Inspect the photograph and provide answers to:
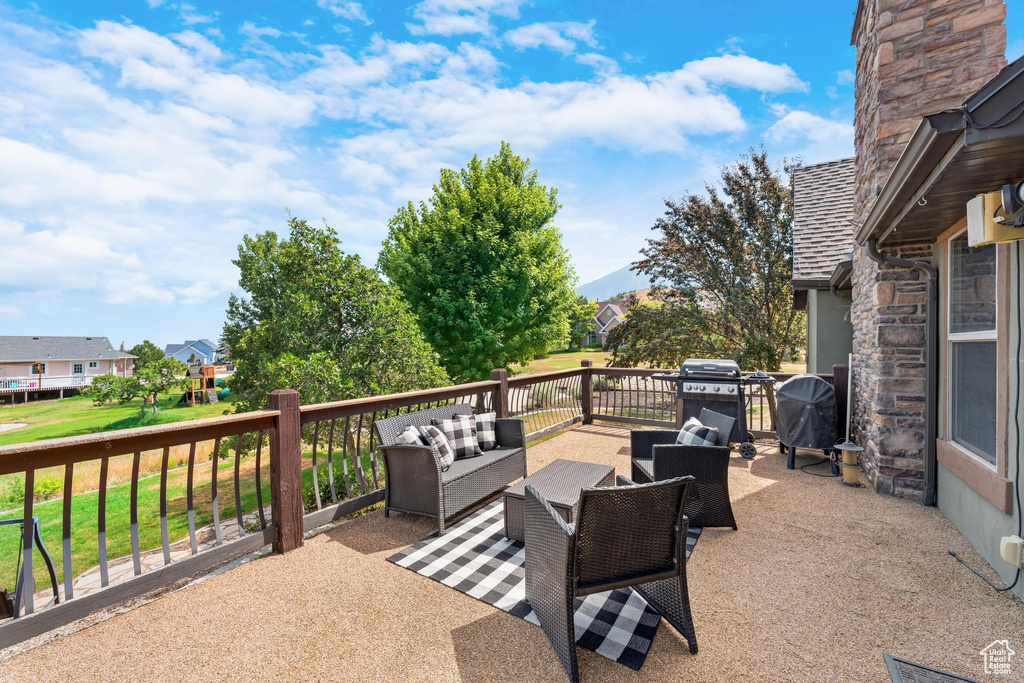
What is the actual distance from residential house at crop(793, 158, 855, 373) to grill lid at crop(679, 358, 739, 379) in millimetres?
1975

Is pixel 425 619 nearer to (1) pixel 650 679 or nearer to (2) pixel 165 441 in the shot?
(1) pixel 650 679

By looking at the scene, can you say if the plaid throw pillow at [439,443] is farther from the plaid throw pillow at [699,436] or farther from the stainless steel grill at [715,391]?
the stainless steel grill at [715,391]

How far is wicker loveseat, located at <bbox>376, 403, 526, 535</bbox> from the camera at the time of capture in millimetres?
3266

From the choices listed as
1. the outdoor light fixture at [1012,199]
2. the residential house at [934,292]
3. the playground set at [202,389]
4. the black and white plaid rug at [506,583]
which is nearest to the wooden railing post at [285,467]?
the black and white plaid rug at [506,583]

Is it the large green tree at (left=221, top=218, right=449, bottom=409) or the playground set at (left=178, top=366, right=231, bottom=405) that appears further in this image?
the playground set at (left=178, top=366, right=231, bottom=405)

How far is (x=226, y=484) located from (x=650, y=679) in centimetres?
1148

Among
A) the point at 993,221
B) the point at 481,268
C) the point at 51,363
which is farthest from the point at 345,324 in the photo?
the point at 51,363

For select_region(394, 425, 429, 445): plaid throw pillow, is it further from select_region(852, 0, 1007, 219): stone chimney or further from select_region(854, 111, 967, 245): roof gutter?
select_region(852, 0, 1007, 219): stone chimney

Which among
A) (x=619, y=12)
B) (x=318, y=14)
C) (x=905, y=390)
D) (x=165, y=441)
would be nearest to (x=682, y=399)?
(x=905, y=390)

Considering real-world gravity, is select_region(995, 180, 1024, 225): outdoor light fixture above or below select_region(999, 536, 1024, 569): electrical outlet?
above

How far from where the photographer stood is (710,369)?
18.3 ft

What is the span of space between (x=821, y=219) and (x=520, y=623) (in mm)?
8753

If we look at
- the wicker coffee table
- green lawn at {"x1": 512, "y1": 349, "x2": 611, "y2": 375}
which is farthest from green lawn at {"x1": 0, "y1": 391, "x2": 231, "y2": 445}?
the wicker coffee table

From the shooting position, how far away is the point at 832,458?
15.7ft
